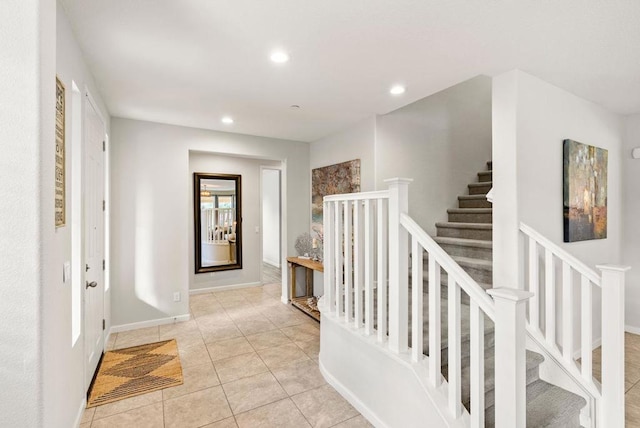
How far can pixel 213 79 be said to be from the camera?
8.91 feet

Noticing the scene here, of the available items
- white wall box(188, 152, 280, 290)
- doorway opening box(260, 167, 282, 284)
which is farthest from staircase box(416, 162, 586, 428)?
doorway opening box(260, 167, 282, 284)

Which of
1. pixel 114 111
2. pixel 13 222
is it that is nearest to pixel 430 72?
pixel 13 222

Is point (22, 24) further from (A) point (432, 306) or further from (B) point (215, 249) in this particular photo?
(B) point (215, 249)

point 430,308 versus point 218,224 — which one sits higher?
point 218,224

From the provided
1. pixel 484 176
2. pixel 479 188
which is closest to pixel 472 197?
pixel 479 188

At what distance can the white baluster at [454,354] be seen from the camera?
162 centimetres

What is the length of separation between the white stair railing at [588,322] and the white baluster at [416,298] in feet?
3.66

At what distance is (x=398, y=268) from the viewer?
6.35ft

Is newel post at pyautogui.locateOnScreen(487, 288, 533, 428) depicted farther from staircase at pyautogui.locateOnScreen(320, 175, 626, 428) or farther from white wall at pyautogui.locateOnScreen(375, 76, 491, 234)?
white wall at pyautogui.locateOnScreen(375, 76, 491, 234)

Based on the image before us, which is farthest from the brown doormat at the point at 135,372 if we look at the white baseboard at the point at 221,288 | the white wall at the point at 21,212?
the white baseboard at the point at 221,288

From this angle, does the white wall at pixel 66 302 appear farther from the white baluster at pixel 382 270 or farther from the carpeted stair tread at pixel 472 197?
the carpeted stair tread at pixel 472 197

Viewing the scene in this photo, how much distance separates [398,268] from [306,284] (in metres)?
3.18

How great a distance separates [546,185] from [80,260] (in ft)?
12.1

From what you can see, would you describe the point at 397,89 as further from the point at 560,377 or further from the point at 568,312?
the point at 560,377
